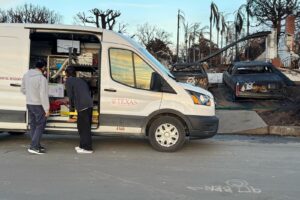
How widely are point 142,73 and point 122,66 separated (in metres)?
0.39

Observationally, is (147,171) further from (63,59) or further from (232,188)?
(63,59)

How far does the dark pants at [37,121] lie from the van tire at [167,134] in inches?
77.6

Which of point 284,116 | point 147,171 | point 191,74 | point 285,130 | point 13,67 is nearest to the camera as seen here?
point 147,171

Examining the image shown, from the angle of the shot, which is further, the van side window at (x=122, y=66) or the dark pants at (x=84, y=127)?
the van side window at (x=122, y=66)

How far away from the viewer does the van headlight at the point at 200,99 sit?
862 cm

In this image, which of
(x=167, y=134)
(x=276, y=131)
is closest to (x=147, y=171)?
(x=167, y=134)

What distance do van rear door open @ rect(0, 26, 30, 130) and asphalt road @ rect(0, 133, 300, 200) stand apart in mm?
772

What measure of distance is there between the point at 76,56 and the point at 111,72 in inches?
70.2

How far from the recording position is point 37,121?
27.0 feet

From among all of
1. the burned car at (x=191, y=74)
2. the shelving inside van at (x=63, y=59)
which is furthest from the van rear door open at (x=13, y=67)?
the burned car at (x=191, y=74)

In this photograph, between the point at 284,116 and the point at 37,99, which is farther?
the point at 284,116

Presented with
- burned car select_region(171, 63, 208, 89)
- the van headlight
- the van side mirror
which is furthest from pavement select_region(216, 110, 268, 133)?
the van side mirror

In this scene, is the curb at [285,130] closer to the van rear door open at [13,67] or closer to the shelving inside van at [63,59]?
the shelving inside van at [63,59]

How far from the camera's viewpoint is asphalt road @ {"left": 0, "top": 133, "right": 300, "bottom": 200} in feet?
19.2
